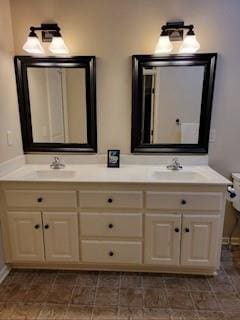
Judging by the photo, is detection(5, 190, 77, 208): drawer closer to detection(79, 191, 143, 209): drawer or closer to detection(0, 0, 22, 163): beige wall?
detection(79, 191, 143, 209): drawer

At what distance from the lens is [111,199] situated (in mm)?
1847

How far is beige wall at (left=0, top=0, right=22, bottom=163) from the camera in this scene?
1959mm

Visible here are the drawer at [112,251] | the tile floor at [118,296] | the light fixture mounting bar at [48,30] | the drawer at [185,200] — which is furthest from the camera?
the light fixture mounting bar at [48,30]

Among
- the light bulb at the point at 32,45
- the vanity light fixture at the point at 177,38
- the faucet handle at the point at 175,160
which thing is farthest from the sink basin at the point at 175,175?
the light bulb at the point at 32,45

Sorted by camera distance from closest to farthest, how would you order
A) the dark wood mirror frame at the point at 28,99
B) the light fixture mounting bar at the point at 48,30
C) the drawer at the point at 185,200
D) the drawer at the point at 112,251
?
the drawer at the point at 185,200
the drawer at the point at 112,251
the light fixture mounting bar at the point at 48,30
the dark wood mirror frame at the point at 28,99

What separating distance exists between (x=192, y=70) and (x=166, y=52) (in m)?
0.30

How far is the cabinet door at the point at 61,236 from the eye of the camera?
1902 mm

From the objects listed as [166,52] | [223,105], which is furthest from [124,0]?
[223,105]

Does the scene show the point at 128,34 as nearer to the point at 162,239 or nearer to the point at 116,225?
the point at 116,225

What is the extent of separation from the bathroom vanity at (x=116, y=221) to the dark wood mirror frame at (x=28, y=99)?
16.0 inches

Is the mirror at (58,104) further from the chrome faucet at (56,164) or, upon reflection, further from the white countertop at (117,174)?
the white countertop at (117,174)

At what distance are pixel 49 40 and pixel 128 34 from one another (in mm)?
721

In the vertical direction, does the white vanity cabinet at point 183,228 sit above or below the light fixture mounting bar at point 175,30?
below

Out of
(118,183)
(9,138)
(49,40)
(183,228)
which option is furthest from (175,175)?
(49,40)
